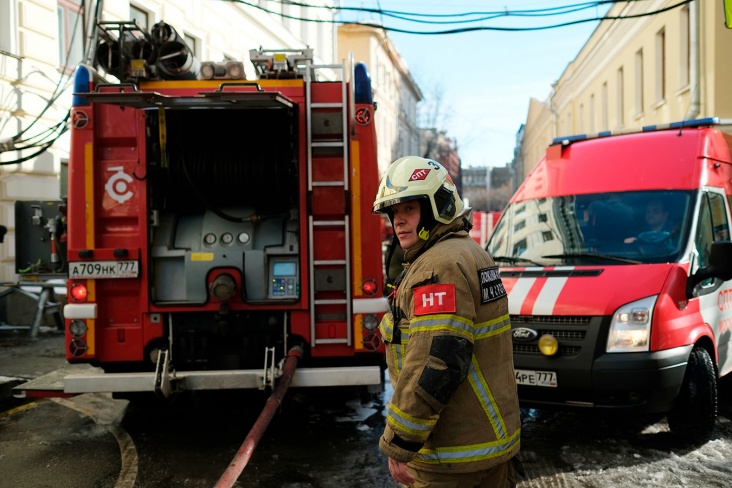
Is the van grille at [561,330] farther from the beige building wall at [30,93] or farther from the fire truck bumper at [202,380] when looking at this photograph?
the beige building wall at [30,93]

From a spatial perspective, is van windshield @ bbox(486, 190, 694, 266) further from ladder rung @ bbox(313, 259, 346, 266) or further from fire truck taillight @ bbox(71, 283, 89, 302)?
fire truck taillight @ bbox(71, 283, 89, 302)

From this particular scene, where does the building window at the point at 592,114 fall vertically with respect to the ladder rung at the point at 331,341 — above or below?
above

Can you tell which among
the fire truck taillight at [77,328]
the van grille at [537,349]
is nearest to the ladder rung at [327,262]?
the van grille at [537,349]

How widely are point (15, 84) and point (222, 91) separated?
7196 mm

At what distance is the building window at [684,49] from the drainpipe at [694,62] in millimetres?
1264

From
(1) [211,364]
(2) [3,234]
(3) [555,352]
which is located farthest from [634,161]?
(2) [3,234]

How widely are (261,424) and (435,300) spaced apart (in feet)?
6.67

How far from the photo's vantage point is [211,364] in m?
5.55

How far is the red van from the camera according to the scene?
4.92 meters

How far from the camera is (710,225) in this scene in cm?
578

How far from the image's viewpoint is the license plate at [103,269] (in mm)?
5215

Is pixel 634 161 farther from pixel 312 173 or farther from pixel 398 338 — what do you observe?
pixel 398 338

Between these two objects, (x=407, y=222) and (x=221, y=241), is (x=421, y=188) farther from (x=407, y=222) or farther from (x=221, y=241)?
(x=221, y=241)

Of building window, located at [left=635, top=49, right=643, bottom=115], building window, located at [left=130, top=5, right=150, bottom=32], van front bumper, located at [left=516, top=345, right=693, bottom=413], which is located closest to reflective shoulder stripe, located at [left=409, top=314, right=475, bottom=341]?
van front bumper, located at [left=516, top=345, right=693, bottom=413]
